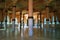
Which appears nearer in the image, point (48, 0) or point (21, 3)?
point (48, 0)

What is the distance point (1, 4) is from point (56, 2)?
882cm

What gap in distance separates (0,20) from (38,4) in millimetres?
11859

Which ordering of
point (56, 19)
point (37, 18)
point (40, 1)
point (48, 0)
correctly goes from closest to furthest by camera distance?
point (48, 0)
point (40, 1)
point (56, 19)
point (37, 18)

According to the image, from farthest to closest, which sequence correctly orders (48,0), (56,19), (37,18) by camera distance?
(37,18)
(56,19)
(48,0)

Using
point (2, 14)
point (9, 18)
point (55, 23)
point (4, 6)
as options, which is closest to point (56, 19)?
point (55, 23)

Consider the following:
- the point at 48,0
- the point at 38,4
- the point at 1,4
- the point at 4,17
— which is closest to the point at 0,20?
the point at 4,17

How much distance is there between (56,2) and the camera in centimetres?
2594

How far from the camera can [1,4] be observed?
84.7 ft

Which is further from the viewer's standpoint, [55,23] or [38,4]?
[55,23]

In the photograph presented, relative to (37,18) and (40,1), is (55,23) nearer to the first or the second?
(37,18)

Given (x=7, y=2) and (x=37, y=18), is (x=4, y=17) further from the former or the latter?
(x=37, y=18)

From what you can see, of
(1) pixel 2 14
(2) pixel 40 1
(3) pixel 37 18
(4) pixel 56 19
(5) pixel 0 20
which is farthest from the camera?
(3) pixel 37 18

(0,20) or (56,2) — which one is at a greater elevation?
(56,2)

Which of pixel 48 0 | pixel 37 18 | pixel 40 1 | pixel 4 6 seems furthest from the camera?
pixel 37 18
